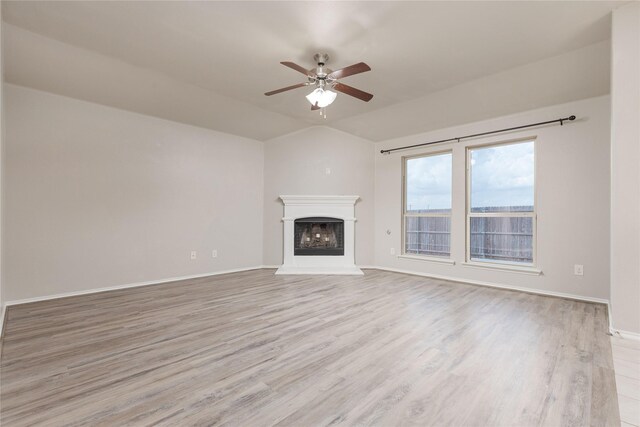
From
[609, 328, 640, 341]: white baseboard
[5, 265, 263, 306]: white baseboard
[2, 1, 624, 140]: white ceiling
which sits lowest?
[5, 265, 263, 306]: white baseboard

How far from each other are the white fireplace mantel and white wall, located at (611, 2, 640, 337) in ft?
11.6

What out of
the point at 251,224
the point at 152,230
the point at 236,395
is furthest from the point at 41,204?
the point at 236,395

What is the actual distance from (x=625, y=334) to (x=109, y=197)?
5.80 m

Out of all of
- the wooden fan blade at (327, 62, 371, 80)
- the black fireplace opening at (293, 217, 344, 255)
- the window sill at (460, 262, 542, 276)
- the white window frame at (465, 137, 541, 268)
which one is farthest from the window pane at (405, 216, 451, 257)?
the wooden fan blade at (327, 62, 371, 80)

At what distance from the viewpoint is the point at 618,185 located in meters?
2.46

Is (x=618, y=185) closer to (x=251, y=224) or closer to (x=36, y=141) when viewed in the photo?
(x=251, y=224)

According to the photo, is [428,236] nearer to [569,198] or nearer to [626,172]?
[569,198]

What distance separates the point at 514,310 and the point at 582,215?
5.31 ft

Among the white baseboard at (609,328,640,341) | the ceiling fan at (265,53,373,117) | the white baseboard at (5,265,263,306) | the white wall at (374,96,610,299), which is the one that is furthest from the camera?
the white wall at (374,96,610,299)

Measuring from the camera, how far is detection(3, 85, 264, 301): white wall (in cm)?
341

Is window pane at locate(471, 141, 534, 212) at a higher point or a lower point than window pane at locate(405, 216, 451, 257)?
higher

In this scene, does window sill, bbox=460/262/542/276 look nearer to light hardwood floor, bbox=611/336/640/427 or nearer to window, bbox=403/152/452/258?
window, bbox=403/152/452/258

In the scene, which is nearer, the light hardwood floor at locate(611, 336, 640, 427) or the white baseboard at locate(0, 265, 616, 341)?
the light hardwood floor at locate(611, 336, 640, 427)

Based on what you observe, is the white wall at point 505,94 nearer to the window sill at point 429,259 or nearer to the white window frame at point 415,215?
the white window frame at point 415,215
